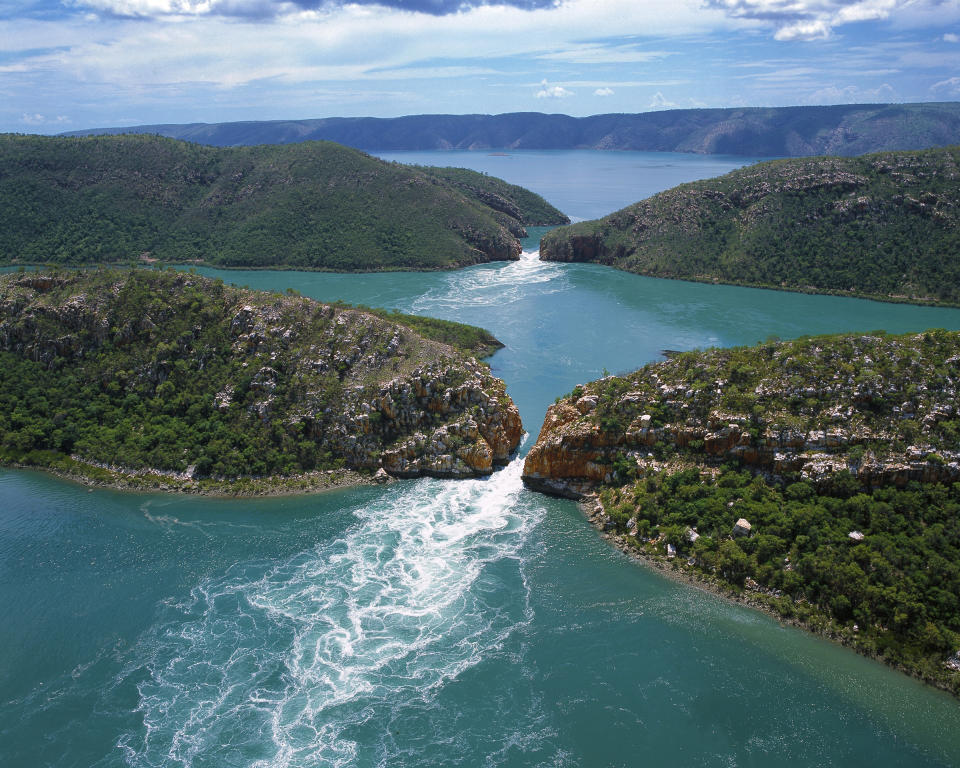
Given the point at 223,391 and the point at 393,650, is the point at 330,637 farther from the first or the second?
the point at 223,391

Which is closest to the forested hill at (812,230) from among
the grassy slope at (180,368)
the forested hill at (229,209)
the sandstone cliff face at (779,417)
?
the forested hill at (229,209)

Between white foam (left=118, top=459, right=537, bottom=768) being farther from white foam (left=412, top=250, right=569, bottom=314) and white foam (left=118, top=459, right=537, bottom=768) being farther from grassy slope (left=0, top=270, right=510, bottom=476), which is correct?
white foam (left=412, top=250, right=569, bottom=314)

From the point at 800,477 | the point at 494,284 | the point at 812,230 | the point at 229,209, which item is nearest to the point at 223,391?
the point at 800,477

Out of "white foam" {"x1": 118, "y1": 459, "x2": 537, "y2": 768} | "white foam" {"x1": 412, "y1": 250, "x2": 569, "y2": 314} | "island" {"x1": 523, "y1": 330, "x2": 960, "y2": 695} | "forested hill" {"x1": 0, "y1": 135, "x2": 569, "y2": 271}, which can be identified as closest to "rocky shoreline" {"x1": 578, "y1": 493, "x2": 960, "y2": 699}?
"island" {"x1": 523, "y1": 330, "x2": 960, "y2": 695}

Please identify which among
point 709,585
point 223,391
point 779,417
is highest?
point 779,417

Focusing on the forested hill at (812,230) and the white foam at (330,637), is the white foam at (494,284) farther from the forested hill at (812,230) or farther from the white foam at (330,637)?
the white foam at (330,637)

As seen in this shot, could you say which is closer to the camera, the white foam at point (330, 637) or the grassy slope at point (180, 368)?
the white foam at point (330, 637)

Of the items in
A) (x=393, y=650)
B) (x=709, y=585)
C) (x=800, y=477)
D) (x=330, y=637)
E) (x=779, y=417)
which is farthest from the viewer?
(x=779, y=417)
